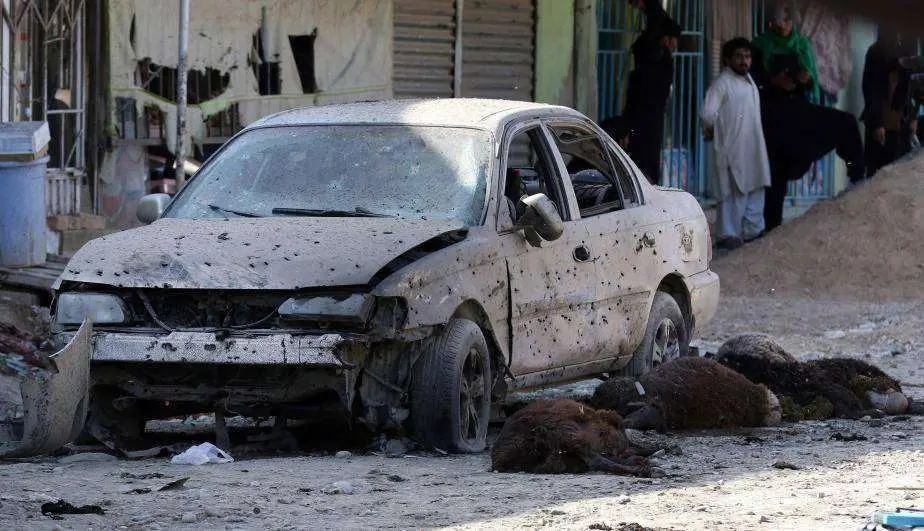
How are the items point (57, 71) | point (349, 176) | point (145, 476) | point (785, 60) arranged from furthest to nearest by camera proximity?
point (785, 60) → point (57, 71) → point (349, 176) → point (145, 476)

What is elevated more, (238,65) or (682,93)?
(238,65)

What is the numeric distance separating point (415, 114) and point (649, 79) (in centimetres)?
916

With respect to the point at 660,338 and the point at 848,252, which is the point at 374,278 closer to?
the point at 660,338

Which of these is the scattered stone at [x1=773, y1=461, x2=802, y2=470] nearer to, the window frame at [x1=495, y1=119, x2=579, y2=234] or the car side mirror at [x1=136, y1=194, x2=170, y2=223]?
the window frame at [x1=495, y1=119, x2=579, y2=234]

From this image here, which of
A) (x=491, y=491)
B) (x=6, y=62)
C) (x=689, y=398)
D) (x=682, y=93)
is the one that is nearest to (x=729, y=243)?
(x=682, y=93)

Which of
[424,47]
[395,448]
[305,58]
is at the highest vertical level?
[424,47]

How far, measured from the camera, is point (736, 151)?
653 inches

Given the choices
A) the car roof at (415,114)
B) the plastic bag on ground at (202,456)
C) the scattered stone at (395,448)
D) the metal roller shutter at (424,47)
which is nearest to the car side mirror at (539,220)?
the car roof at (415,114)

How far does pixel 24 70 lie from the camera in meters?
11.0

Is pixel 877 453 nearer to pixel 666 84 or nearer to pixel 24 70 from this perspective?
pixel 24 70

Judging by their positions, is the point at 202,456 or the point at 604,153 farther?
the point at 604,153

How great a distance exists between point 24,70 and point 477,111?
523cm

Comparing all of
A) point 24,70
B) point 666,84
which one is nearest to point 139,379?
point 24,70

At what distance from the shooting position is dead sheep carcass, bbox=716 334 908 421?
748cm
